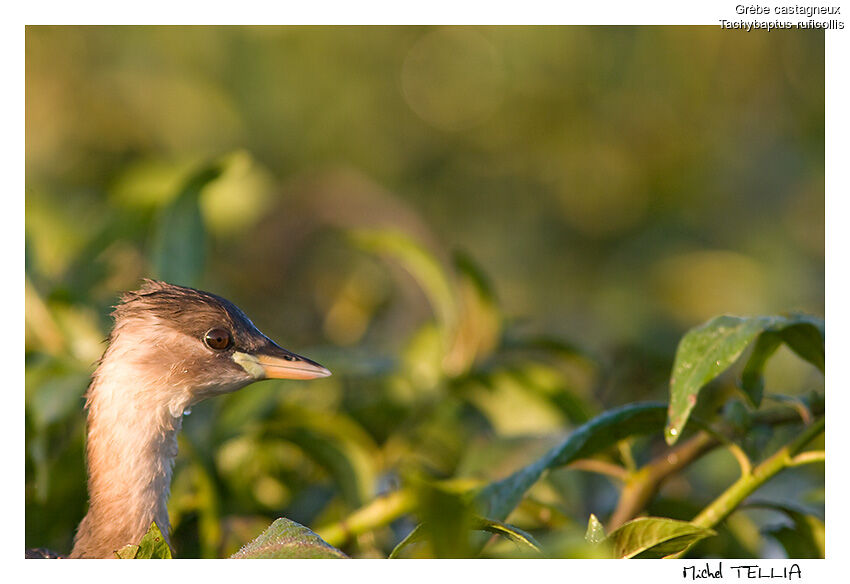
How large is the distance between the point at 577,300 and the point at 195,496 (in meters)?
4.98

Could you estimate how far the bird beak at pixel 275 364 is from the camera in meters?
2.88

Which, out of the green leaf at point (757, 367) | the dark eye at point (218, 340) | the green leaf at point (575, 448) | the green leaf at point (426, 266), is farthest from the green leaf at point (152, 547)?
the green leaf at point (426, 266)

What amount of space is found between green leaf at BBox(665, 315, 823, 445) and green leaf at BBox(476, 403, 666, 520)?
0.18m

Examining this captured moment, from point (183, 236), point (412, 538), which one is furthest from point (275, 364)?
point (412, 538)

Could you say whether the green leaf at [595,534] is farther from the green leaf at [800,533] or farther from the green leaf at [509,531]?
the green leaf at [800,533]

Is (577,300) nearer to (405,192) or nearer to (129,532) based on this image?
(405,192)

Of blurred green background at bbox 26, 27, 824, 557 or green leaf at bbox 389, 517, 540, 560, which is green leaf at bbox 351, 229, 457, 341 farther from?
green leaf at bbox 389, 517, 540, 560

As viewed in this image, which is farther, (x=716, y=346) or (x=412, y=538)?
(x=716, y=346)

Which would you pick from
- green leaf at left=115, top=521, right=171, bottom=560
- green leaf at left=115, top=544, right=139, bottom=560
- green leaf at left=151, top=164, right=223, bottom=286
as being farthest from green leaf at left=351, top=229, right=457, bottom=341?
green leaf at left=115, top=521, right=171, bottom=560

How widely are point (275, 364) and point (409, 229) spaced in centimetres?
284

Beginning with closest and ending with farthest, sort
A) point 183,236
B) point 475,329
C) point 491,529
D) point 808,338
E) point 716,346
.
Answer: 1. point 491,529
2. point 716,346
3. point 808,338
4. point 183,236
5. point 475,329

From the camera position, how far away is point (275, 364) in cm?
290

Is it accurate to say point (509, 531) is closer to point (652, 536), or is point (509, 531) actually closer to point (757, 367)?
point (652, 536)
